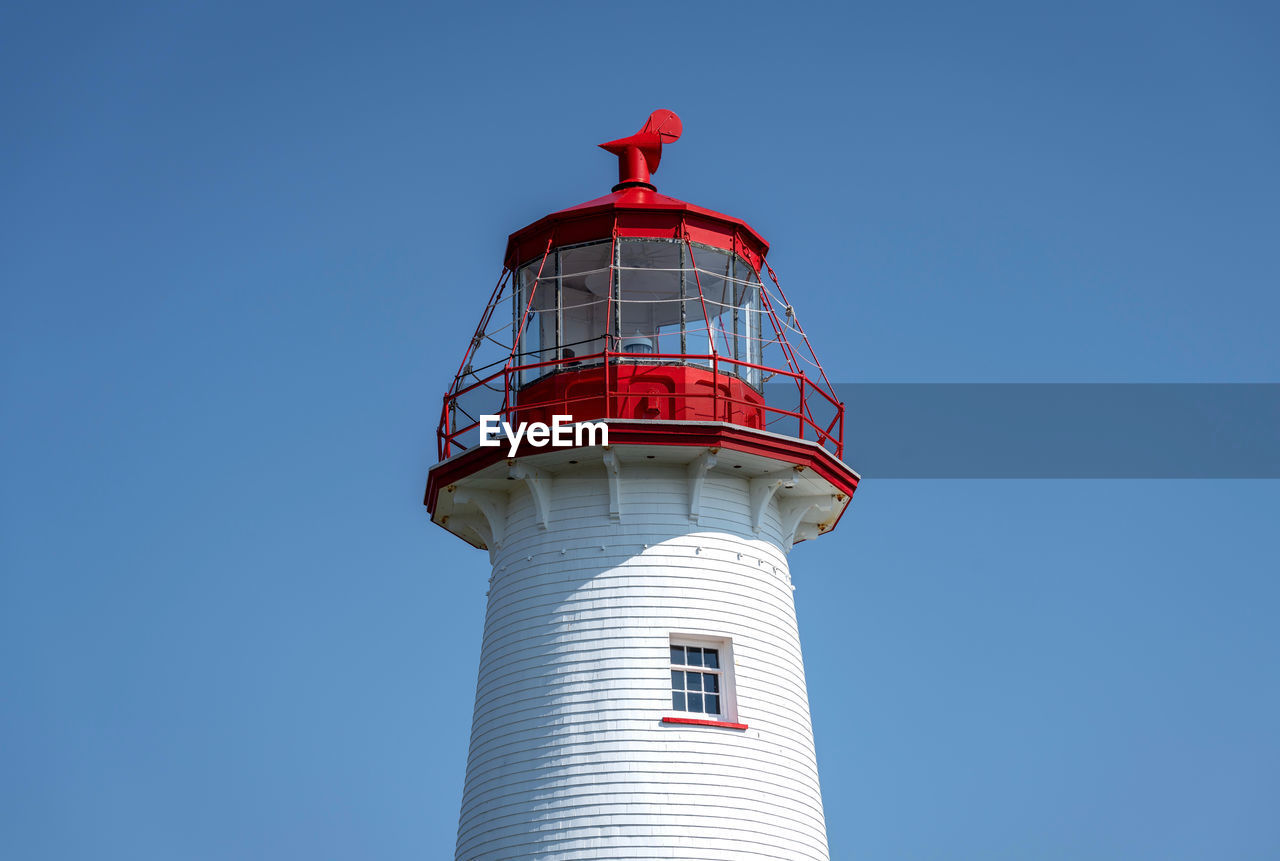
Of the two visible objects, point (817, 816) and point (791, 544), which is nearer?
point (817, 816)

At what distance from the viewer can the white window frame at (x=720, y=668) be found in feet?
77.8

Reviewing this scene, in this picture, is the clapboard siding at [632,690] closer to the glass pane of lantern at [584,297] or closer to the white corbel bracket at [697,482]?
the white corbel bracket at [697,482]

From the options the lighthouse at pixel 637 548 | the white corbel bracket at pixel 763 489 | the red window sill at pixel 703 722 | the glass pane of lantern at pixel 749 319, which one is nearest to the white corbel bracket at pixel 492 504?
the lighthouse at pixel 637 548

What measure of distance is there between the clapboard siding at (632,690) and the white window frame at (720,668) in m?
0.09

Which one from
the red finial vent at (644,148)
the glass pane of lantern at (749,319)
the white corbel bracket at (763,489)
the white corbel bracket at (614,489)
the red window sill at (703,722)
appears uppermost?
the red finial vent at (644,148)

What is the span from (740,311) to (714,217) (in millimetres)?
1666

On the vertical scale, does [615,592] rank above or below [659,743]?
above

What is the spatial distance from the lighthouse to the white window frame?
0.11 ft

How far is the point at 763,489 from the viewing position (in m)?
25.3

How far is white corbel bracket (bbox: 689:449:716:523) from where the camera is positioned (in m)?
24.5

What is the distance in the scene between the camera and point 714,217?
85.4 ft

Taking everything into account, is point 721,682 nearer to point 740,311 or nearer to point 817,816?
point 817,816

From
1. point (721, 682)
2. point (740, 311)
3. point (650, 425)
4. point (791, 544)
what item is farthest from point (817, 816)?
point (740, 311)

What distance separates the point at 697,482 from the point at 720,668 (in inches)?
110
